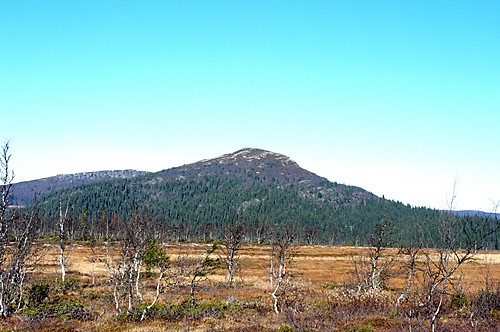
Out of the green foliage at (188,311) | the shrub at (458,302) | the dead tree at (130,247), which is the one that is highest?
the dead tree at (130,247)

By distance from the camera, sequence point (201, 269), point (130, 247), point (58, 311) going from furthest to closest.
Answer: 1. point (201, 269)
2. point (58, 311)
3. point (130, 247)

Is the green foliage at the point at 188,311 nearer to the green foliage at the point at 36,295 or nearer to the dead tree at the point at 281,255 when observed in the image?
the dead tree at the point at 281,255

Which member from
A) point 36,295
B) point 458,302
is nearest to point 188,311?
point 36,295

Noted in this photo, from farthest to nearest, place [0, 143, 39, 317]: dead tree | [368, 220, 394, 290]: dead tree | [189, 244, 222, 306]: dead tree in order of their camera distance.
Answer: [368, 220, 394, 290]: dead tree, [189, 244, 222, 306]: dead tree, [0, 143, 39, 317]: dead tree

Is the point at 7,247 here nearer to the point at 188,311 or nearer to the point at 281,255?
the point at 188,311

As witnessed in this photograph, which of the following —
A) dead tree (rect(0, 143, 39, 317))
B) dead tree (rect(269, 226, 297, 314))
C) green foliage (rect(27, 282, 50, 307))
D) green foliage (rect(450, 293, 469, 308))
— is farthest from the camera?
green foliage (rect(450, 293, 469, 308))

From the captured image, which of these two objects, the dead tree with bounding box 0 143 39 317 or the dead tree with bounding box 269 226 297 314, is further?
the dead tree with bounding box 269 226 297 314

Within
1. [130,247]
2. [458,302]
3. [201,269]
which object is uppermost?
[130,247]

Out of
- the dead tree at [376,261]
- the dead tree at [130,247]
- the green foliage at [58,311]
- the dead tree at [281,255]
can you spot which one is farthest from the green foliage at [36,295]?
the dead tree at [376,261]

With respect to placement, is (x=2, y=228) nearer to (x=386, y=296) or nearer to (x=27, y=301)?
(x=27, y=301)

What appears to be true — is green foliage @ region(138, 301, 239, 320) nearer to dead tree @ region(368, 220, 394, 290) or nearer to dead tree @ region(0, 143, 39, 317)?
dead tree @ region(0, 143, 39, 317)

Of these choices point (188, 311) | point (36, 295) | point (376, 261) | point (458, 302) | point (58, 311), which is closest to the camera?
point (58, 311)

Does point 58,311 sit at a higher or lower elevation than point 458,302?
lower

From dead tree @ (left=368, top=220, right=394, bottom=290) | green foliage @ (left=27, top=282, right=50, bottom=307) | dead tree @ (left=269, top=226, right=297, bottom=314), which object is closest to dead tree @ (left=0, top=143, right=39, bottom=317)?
green foliage @ (left=27, top=282, right=50, bottom=307)
